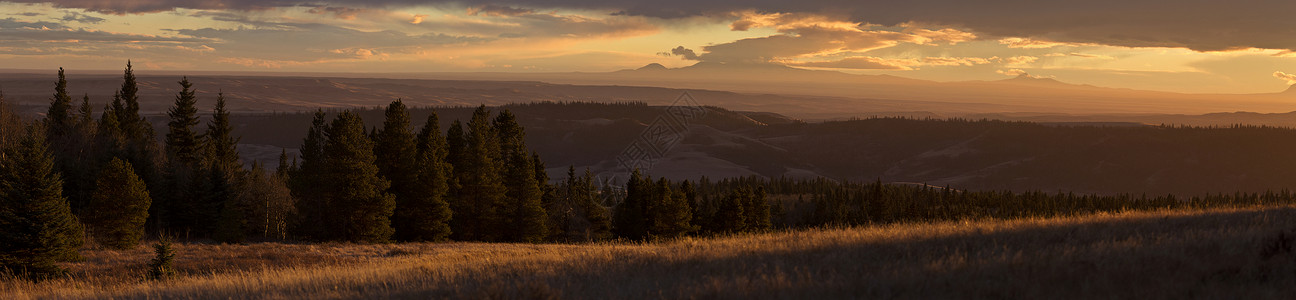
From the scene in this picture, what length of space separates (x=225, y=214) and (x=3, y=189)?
62.2 feet

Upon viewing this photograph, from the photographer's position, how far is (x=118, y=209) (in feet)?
158

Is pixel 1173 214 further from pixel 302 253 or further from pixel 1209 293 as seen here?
pixel 302 253

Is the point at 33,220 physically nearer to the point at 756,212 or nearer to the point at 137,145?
the point at 137,145

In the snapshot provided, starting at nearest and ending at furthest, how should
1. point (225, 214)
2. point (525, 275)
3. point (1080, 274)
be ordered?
point (1080, 274), point (525, 275), point (225, 214)

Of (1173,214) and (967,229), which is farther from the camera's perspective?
(1173,214)

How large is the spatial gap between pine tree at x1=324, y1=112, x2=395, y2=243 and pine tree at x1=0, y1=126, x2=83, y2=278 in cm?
1565

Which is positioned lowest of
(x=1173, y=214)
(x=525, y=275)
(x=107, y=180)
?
(x=107, y=180)

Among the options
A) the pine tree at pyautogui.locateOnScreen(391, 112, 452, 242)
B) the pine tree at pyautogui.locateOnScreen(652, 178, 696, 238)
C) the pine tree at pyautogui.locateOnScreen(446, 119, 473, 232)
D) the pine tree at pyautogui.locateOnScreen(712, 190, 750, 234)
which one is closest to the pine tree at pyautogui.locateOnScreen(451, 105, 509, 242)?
the pine tree at pyautogui.locateOnScreen(446, 119, 473, 232)

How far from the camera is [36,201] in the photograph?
37875 millimetres

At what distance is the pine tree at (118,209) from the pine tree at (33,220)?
8.59 meters

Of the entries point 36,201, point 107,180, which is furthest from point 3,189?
point 107,180

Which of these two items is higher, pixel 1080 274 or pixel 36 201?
pixel 1080 274

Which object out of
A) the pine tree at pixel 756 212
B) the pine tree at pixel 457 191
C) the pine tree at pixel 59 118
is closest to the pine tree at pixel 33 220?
the pine tree at pixel 457 191

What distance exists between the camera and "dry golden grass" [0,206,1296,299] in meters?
11.2
